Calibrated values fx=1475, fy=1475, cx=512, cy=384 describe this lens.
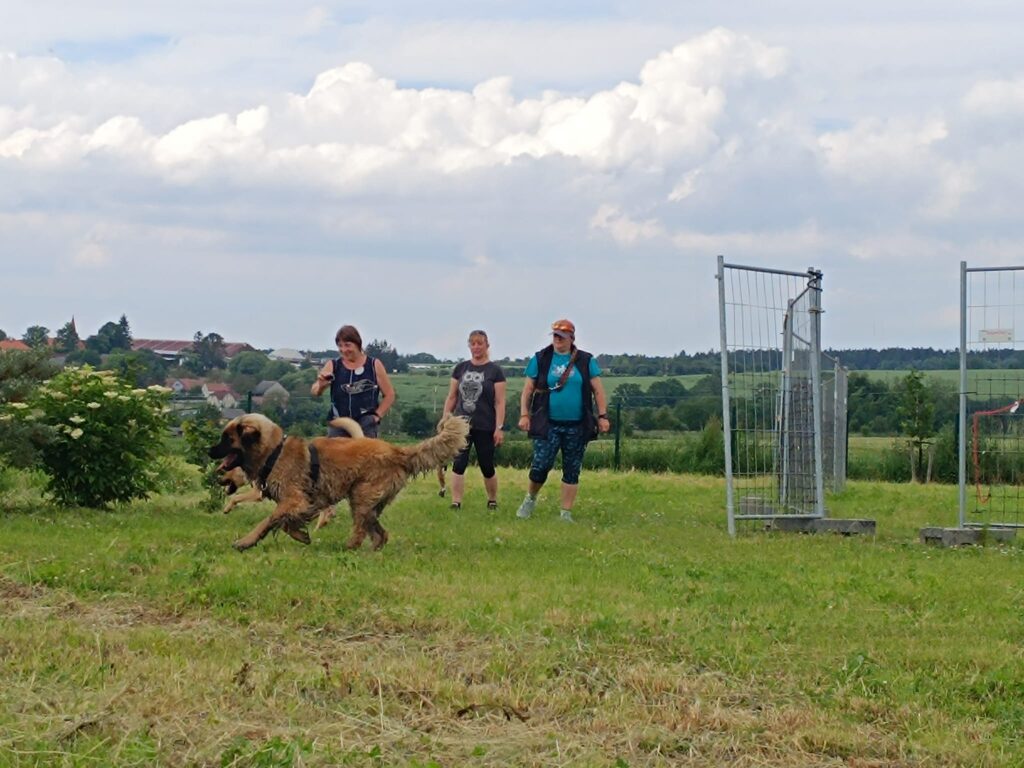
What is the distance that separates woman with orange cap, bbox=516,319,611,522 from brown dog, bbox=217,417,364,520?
2120mm

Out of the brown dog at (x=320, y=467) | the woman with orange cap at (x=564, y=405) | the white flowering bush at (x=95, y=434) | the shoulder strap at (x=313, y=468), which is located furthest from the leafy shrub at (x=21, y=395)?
the woman with orange cap at (x=564, y=405)

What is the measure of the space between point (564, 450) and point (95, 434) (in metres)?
4.63

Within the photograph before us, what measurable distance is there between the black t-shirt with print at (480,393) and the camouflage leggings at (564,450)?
0.89 metres

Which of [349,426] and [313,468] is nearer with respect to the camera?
[313,468]

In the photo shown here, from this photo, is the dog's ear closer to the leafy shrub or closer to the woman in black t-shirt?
the leafy shrub

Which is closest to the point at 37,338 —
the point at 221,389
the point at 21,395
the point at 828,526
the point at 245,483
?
the point at 21,395

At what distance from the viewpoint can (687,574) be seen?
35.7ft

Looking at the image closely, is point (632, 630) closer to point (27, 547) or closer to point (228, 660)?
point (228, 660)

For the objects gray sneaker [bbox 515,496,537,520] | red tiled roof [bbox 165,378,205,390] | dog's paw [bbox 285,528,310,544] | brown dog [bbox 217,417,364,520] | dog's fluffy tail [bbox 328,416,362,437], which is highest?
red tiled roof [bbox 165,378,205,390]

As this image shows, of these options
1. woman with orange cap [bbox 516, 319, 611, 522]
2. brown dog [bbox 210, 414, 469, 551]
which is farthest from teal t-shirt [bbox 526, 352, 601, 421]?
brown dog [bbox 210, 414, 469, 551]

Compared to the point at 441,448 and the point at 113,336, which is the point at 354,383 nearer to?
the point at 441,448

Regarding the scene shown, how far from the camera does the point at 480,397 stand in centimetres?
1605

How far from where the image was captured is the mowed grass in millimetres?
6113

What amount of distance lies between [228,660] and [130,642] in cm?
67
